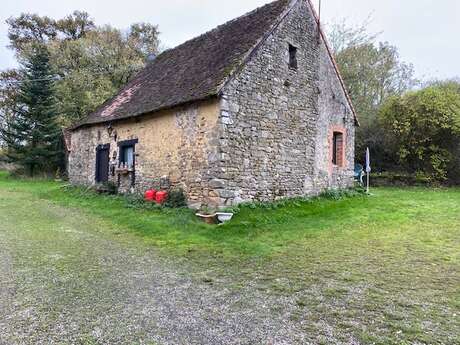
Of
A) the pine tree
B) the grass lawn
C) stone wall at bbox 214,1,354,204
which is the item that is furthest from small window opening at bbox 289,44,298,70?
the pine tree

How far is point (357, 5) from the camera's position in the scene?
22281 millimetres

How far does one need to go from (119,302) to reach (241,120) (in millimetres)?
6856

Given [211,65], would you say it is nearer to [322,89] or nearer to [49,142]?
[322,89]

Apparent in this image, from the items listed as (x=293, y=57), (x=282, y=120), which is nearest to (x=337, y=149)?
(x=282, y=120)

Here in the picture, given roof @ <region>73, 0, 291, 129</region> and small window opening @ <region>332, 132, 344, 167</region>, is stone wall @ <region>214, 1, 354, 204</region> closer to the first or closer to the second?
small window opening @ <region>332, 132, 344, 167</region>

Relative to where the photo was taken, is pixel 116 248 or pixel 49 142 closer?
pixel 116 248

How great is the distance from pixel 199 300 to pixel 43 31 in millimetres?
32369

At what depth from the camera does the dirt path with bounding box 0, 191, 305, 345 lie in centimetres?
337

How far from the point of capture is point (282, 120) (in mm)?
11352

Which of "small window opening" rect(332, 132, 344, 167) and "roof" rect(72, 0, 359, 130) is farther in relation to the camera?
"small window opening" rect(332, 132, 344, 167)

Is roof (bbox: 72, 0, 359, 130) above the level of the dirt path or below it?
above

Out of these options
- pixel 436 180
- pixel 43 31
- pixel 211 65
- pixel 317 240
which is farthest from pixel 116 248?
pixel 43 31

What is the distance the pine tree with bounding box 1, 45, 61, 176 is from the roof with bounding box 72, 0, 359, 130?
9900 mm

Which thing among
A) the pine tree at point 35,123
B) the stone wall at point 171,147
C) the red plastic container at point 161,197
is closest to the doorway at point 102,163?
the stone wall at point 171,147
